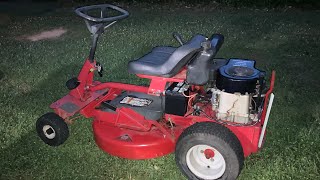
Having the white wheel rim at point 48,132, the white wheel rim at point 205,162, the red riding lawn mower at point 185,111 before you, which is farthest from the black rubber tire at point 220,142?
the white wheel rim at point 48,132

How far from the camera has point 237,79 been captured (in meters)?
3.67

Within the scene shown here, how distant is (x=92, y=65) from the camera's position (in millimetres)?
4758

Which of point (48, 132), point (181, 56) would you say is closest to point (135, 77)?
point (48, 132)

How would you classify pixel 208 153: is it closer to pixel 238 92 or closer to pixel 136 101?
pixel 238 92

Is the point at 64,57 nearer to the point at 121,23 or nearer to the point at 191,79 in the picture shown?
the point at 121,23

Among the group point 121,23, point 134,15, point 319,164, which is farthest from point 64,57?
point 319,164

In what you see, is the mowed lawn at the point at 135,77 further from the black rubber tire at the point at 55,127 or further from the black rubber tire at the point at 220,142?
the black rubber tire at the point at 220,142

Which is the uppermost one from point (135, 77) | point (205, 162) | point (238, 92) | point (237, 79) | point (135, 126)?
point (237, 79)

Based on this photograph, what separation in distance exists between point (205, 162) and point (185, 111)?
586 millimetres

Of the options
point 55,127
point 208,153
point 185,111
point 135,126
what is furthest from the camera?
point 55,127

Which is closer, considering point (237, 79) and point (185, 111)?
point (237, 79)

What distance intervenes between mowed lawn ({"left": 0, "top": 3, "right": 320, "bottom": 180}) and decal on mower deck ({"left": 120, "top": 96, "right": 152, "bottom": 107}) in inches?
27.2

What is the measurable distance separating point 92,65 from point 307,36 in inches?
233

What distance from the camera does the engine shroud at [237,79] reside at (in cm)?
368
